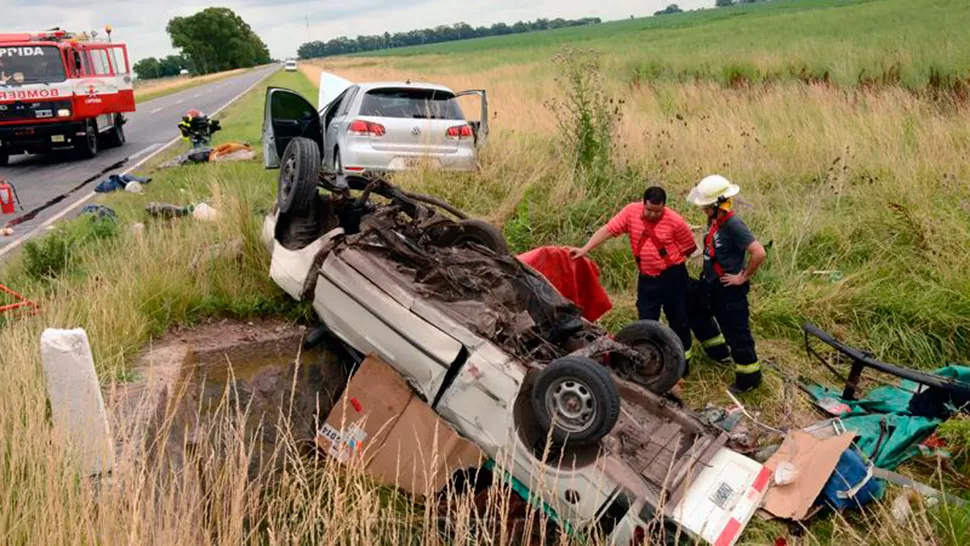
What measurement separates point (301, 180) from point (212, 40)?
101m

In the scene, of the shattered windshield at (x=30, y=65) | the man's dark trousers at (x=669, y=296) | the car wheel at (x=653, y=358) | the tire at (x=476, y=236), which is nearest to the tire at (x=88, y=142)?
the shattered windshield at (x=30, y=65)

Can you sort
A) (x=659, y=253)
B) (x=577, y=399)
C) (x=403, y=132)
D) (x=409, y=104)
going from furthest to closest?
(x=409, y=104), (x=403, y=132), (x=659, y=253), (x=577, y=399)

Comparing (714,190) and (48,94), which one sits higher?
(48,94)

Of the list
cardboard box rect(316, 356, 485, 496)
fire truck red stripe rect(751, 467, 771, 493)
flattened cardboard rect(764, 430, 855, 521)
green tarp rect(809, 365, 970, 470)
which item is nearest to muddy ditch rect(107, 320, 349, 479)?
cardboard box rect(316, 356, 485, 496)

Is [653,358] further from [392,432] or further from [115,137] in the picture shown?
[115,137]

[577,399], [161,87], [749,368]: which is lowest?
[749,368]

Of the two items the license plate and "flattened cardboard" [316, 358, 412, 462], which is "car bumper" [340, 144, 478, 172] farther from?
the license plate

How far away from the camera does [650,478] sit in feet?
11.7

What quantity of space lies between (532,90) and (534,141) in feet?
27.4

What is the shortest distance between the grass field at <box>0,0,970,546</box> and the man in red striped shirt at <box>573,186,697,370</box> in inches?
25.6

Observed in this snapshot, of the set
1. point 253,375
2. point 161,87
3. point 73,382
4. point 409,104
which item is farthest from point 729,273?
point 161,87

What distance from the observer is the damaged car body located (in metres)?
3.45

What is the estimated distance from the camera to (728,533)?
339 cm

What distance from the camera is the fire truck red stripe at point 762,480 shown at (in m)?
3.66
